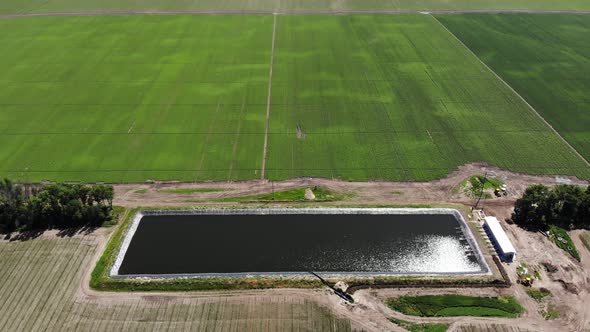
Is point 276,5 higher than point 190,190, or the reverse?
point 276,5

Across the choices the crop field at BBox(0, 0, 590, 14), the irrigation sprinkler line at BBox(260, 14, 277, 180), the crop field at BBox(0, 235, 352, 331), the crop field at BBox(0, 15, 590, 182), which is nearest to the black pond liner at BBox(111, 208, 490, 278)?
the crop field at BBox(0, 235, 352, 331)

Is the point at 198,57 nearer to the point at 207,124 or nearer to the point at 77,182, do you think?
the point at 207,124

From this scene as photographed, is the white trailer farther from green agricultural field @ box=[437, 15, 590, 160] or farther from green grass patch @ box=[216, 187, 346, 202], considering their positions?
green agricultural field @ box=[437, 15, 590, 160]

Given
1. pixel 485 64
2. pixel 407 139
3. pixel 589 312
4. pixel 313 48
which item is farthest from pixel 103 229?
pixel 485 64

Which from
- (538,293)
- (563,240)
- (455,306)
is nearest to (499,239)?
(538,293)

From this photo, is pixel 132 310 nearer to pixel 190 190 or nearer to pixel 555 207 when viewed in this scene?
pixel 190 190

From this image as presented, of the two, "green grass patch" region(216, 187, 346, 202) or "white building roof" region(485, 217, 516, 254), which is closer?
"white building roof" region(485, 217, 516, 254)
